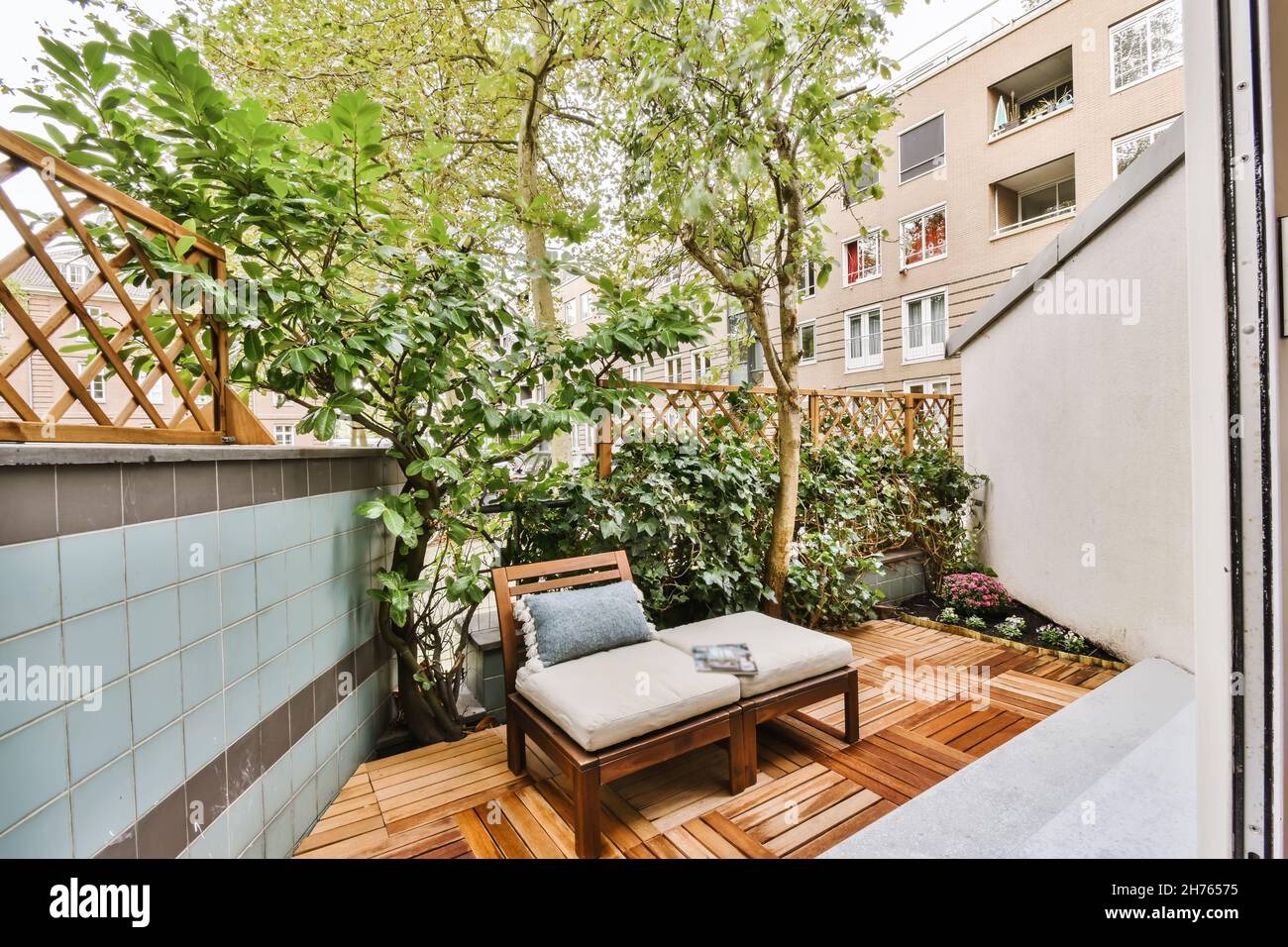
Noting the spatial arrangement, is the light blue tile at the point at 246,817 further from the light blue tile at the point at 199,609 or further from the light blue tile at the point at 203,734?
the light blue tile at the point at 199,609

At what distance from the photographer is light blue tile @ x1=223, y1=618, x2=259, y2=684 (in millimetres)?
1443

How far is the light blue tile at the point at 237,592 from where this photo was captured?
4.74 ft

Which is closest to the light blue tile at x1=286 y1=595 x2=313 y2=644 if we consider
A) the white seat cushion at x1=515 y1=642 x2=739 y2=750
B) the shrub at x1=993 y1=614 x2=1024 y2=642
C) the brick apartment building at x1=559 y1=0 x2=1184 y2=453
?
the white seat cushion at x1=515 y1=642 x2=739 y2=750

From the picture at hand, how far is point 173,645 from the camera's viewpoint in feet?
4.12

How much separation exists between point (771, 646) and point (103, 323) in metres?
2.65

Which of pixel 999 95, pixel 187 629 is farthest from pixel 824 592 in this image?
pixel 999 95

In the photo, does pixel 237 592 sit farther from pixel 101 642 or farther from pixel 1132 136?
pixel 1132 136

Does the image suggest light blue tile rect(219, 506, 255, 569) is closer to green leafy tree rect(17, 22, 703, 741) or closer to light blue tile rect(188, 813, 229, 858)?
green leafy tree rect(17, 22, 703, 741)

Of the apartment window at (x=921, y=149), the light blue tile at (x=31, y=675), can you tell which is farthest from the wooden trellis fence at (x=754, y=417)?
the apartment window at (x=921, y=149)

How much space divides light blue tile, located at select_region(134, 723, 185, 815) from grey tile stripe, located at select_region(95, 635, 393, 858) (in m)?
0.02

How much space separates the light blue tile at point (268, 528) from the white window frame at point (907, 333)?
9445mm

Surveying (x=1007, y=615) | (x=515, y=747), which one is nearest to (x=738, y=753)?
(x=515, y=747)

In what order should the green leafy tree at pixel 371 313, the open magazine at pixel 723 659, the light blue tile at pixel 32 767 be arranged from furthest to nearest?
the open magazine at pixel 723 659, the green leafy tree at pixel 371 313, the light blue tile at pixel 32 767
